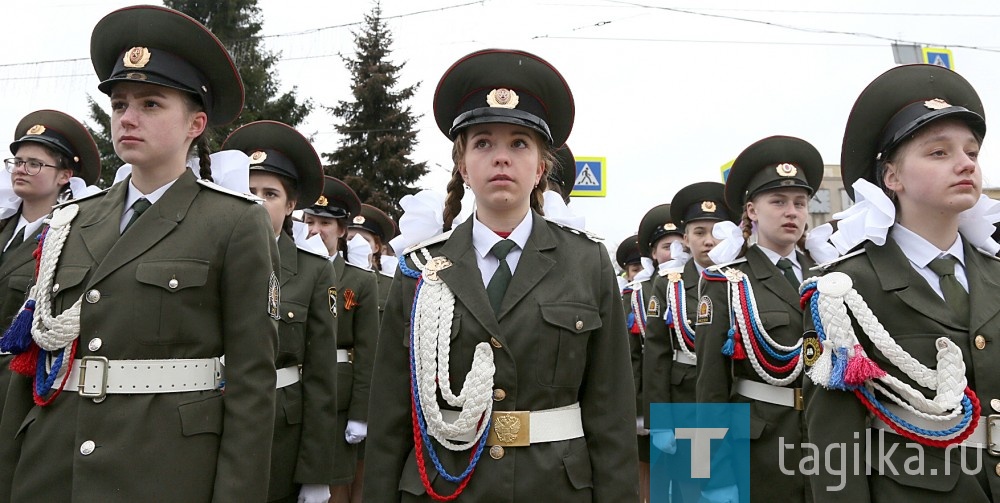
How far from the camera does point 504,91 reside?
2.97 meters

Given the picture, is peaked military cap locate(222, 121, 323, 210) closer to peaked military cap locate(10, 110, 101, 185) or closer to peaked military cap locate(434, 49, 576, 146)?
peaked military cap locate(10, 110, 101, 185)

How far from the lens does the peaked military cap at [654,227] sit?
9484 mm

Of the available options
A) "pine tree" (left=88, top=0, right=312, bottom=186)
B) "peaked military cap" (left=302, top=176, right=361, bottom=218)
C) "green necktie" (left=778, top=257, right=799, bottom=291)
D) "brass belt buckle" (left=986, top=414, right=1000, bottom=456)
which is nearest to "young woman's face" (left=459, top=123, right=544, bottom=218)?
"brass belt buckle" (left=986, top=414, right=1000, bottom=456)

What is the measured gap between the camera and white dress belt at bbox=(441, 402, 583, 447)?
2.63 meters

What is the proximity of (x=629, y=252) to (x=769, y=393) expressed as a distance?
8177 mm

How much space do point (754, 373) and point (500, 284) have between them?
259 centimetres

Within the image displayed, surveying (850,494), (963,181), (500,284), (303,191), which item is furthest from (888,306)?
(303,191)

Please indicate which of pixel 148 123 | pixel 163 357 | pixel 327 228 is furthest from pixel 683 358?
pixel 148 123

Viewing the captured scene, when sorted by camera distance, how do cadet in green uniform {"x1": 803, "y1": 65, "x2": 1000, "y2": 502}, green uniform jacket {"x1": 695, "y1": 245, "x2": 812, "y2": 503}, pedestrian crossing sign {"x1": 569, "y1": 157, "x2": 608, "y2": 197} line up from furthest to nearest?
pedestrian crossing sign {"x1": 569, "y1": 157, "x2": 608, "y2": 197}
green uniform jacket {"x1": 695, "y1": 245, "x2": 812, "y2": 503}
cadet in green uniform {"x1": 803, "y1": 65, "x2": 1000, "y2": 502}

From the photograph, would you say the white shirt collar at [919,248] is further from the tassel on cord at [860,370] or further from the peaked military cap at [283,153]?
the peaked military cap at [283,153]

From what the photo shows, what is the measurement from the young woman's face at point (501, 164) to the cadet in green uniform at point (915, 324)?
1329 millimetres

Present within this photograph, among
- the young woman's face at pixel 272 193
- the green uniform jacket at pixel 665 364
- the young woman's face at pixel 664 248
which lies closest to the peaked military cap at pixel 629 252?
the young woman's face at pixel 664 248

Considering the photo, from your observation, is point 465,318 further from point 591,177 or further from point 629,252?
point 591,177

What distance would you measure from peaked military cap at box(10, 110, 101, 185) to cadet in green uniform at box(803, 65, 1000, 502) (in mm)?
5052
